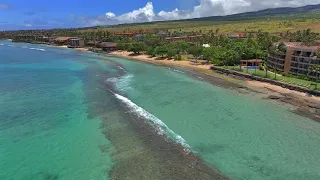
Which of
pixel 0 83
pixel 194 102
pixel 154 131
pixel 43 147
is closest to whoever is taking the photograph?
pixel 43 147

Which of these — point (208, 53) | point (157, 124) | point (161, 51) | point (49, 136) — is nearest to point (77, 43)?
point (161, 51)

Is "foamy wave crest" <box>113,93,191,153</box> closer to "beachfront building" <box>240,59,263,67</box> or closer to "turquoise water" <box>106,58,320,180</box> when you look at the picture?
"turquoise water" <box>106,58,320,180</box>

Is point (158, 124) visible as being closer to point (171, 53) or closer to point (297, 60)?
point (297, 60)

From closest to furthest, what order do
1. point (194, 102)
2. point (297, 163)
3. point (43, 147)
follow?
point (297, 163)
point (43, 147)
point (194, 102)

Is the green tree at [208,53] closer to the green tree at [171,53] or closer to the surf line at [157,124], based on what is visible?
the green tree at [171,53]

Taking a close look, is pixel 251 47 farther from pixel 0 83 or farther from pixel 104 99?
pixel 0 83

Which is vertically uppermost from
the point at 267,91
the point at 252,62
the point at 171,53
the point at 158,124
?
the point at 171,53

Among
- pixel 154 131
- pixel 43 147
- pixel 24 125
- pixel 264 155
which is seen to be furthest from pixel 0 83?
pixel 264 155
